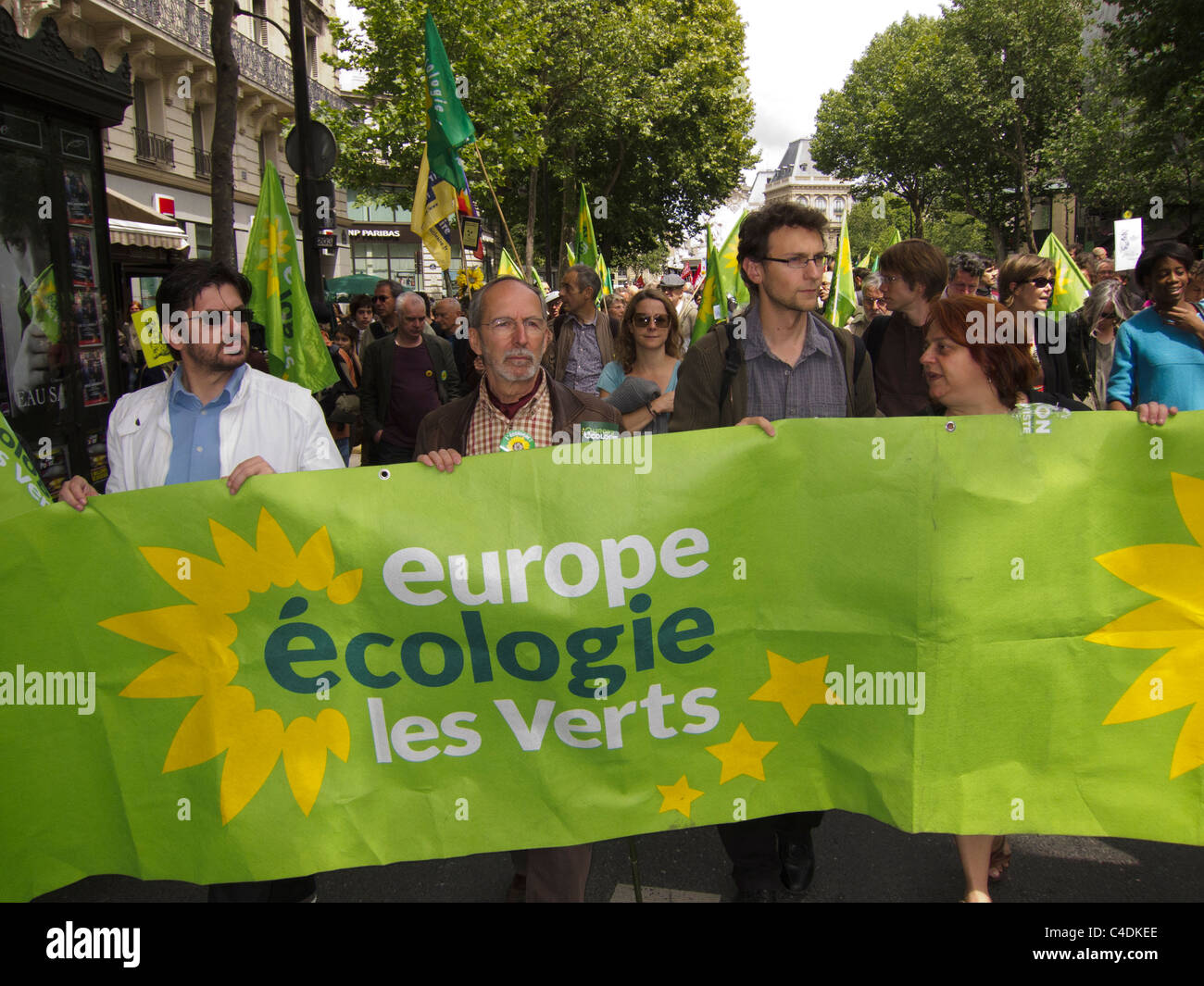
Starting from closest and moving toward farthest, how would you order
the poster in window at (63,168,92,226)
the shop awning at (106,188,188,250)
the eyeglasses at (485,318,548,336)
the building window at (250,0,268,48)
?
the eyeglasses at (485,318,548,336)
the poster in window at (63,168,92,226)
the shop awning at (106,188,188,250)
the building window at (250,0,268,48)

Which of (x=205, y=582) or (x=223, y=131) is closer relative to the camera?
(x=205, y=582)

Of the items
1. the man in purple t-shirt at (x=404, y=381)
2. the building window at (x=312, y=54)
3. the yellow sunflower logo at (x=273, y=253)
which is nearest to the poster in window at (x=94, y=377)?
the yellow sunflower logo at (x=273, y=253)

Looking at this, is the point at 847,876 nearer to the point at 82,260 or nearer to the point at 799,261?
the point at 799,261

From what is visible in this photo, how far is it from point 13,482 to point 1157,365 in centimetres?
437

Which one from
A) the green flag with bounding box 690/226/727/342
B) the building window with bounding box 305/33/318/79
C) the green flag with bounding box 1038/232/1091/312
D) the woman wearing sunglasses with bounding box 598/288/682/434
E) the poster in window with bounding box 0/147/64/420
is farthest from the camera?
the building window with bounding box 305/33/318/79

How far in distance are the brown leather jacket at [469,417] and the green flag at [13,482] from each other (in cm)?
107

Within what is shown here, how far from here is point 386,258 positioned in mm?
52219

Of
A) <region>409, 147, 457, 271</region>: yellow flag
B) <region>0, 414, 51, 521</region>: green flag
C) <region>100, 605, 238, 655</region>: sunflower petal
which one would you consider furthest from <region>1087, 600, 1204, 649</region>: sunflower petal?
<region>409, 147, 457, 271</region>: yellow flag

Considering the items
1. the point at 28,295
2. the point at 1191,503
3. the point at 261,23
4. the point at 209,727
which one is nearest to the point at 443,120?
the point at 28,295

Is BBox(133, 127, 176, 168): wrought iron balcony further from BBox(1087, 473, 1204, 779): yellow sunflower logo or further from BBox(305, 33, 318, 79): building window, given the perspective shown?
BBox(1087, 473, 1204, 779): yellow sunflower logo

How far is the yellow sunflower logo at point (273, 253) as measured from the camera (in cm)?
670

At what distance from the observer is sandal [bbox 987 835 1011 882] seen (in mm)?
3467

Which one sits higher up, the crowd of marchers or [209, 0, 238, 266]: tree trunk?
[209, 0, 238, 266]: tree trunk
